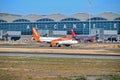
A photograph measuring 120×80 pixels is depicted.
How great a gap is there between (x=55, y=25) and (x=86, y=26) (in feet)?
59.1

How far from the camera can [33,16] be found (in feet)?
636

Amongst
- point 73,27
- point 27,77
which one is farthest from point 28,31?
point 27,77

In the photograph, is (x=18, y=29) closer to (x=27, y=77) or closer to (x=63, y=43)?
(x=63, y=43)

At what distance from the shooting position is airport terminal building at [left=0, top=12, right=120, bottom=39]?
168 metres

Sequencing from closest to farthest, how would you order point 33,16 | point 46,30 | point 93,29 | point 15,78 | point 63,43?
point 15,78 < point 63,43 < point 93,29 < point 46,30 < point 33,16

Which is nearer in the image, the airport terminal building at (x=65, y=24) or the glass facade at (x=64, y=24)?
the airport terminal building at (x=65, y=24)

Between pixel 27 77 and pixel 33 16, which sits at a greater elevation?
pixel 33 16

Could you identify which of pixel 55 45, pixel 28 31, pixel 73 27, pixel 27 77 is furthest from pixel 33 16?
pixel 27 77

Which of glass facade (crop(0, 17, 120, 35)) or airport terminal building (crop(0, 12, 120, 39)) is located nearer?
airport terminal building (crop(0, 12, 120, 39))

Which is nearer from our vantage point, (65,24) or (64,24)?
(65,24)

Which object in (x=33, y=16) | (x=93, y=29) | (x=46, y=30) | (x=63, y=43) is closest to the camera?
(x=63, y=43)

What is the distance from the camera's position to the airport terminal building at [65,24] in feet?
552

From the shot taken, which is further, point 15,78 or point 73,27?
point 73,27

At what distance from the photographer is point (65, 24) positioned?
589ft
